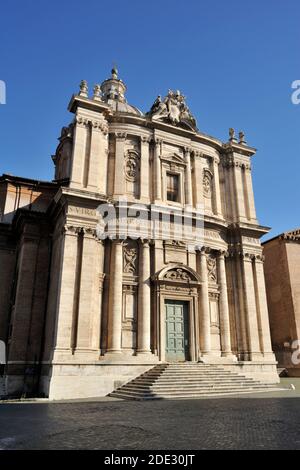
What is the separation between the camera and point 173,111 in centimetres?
2441

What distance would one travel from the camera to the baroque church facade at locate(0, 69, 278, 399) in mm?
17344

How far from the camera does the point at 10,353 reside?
18.2 meters

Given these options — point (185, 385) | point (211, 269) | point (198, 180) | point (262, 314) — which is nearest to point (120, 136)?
point (198, 180)

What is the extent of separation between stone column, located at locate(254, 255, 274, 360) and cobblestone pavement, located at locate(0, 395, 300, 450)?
958 cm

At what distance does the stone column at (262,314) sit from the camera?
70.2ft

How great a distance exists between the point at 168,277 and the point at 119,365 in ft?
17.6

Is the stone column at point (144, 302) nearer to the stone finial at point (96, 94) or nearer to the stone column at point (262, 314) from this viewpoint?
the stone column at point (262, 314)

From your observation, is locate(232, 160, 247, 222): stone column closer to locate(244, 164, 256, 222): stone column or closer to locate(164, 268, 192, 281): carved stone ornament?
locate(244, 164, 256, 222): stone column

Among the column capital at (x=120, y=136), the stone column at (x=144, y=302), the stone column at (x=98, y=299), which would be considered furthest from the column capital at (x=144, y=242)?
the column capital at (x=120, y=136)

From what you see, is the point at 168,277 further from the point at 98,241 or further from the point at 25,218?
the point at 25,218

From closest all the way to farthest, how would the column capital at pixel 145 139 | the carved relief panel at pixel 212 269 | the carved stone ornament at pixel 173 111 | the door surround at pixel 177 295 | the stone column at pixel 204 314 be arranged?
the door surround at pixel 177 295 → the stone column at pixel 204 314 → the carved relief panel at pixel 212 269 → the column capital at pixel 145 139 → the carved stone ornament at pixel 173 111

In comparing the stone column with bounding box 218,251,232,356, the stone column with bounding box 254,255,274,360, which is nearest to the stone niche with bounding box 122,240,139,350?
the stone column with bounding box 218,251,232,356

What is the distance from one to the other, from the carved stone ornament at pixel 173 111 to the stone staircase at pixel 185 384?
15.0m
